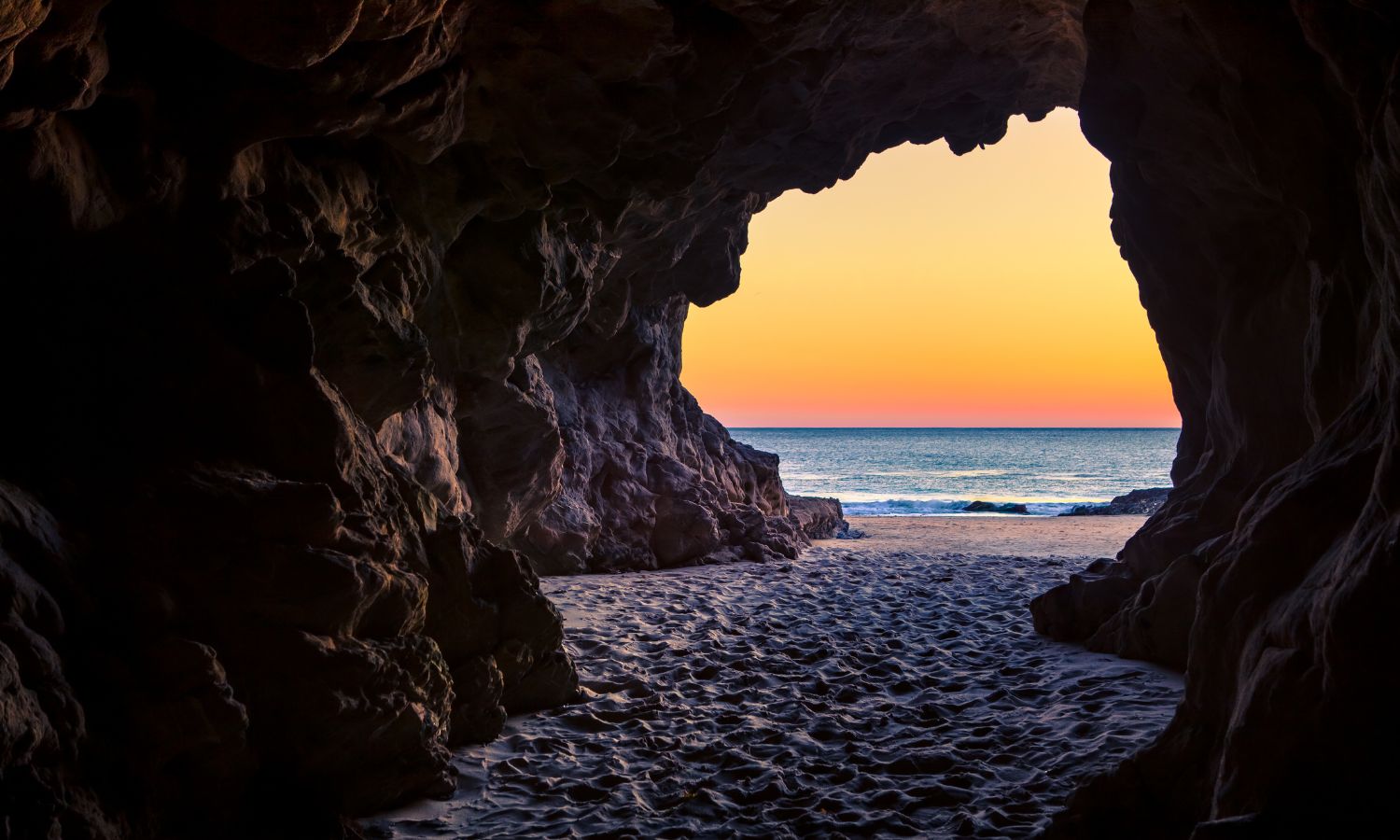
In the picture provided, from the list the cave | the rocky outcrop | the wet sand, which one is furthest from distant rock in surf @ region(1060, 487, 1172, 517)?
the cave

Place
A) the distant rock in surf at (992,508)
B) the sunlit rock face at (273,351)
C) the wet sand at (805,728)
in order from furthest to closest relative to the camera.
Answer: the distant rock in surf at (992,508), the wet sand at (805,728), the sunlit rock face at (273,351)

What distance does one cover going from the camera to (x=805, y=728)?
5992 millimetres

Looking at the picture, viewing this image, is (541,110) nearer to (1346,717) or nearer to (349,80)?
(349,80)

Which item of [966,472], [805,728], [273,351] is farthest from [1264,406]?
[966,472]

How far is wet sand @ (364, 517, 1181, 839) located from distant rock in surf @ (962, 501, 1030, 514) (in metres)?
24.2

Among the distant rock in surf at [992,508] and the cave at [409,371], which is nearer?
the cave at [409,371]

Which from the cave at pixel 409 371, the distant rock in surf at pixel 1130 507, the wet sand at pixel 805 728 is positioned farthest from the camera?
the distant rock in surf at pixel 1130 507

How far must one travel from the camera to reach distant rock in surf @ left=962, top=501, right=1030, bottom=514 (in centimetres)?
3341

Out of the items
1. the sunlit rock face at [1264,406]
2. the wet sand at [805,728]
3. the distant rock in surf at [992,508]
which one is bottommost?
the distant rock in surf at [992,508]

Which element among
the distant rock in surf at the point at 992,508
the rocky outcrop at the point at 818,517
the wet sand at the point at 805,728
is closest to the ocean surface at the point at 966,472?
the distant rock in surf at the point at 992,508

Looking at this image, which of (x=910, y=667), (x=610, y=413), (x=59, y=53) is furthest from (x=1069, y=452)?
(x=59, y=53)

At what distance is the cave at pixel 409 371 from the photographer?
3.28m

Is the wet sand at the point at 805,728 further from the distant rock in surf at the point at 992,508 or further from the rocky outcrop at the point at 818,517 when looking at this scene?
the distant rock in surf at the point at 992,508

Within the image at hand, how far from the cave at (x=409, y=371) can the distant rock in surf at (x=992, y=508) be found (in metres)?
25.8
